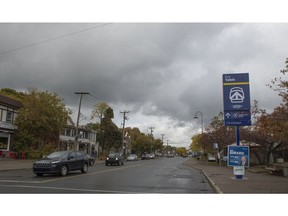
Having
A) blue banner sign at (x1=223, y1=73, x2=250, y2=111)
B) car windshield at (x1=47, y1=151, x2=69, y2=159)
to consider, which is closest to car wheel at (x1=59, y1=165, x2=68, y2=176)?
car windshield at (x1=47, y1=151, x2=69, y2=159)

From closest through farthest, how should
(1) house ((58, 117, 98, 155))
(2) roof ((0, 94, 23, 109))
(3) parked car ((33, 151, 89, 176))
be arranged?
(3) parked car ((33, 151, 89, 176)) < (2) roof ((0, 94, 23, 109)) < (1) house ((58, 117, 98, 155))

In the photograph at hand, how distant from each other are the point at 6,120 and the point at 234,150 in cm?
3112

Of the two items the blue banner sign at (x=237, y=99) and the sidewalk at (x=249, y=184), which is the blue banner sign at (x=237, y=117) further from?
the sidewalk at (x=249, y=184)

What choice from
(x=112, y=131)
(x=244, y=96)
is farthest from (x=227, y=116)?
(x=112, y=131)

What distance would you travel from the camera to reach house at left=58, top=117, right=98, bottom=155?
63.3 meters

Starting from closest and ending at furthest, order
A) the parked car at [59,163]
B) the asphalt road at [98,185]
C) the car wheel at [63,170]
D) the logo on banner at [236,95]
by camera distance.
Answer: the asphalt road at [98,185], the parked car at [59,163], the car wheel at [63,170], the logo on banner at [236,95]

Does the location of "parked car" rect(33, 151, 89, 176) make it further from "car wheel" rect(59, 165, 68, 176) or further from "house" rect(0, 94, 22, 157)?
"house" rect(0, 94, 22, 157)

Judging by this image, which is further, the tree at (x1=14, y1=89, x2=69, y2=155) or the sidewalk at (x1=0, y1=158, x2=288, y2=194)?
the tree at (x1=14, y1=89, x2=69, y2=155)

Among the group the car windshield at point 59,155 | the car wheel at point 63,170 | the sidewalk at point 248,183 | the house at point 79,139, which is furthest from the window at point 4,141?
the car wheel at point 63,170

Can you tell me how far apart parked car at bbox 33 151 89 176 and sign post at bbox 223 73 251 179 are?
32.7 ft

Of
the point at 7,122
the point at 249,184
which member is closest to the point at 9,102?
the point at 7,122

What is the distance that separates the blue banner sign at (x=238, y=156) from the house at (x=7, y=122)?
2910 centimetres

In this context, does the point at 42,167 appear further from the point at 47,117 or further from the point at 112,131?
the point at 112,131

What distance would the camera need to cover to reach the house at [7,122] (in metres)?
40.1
